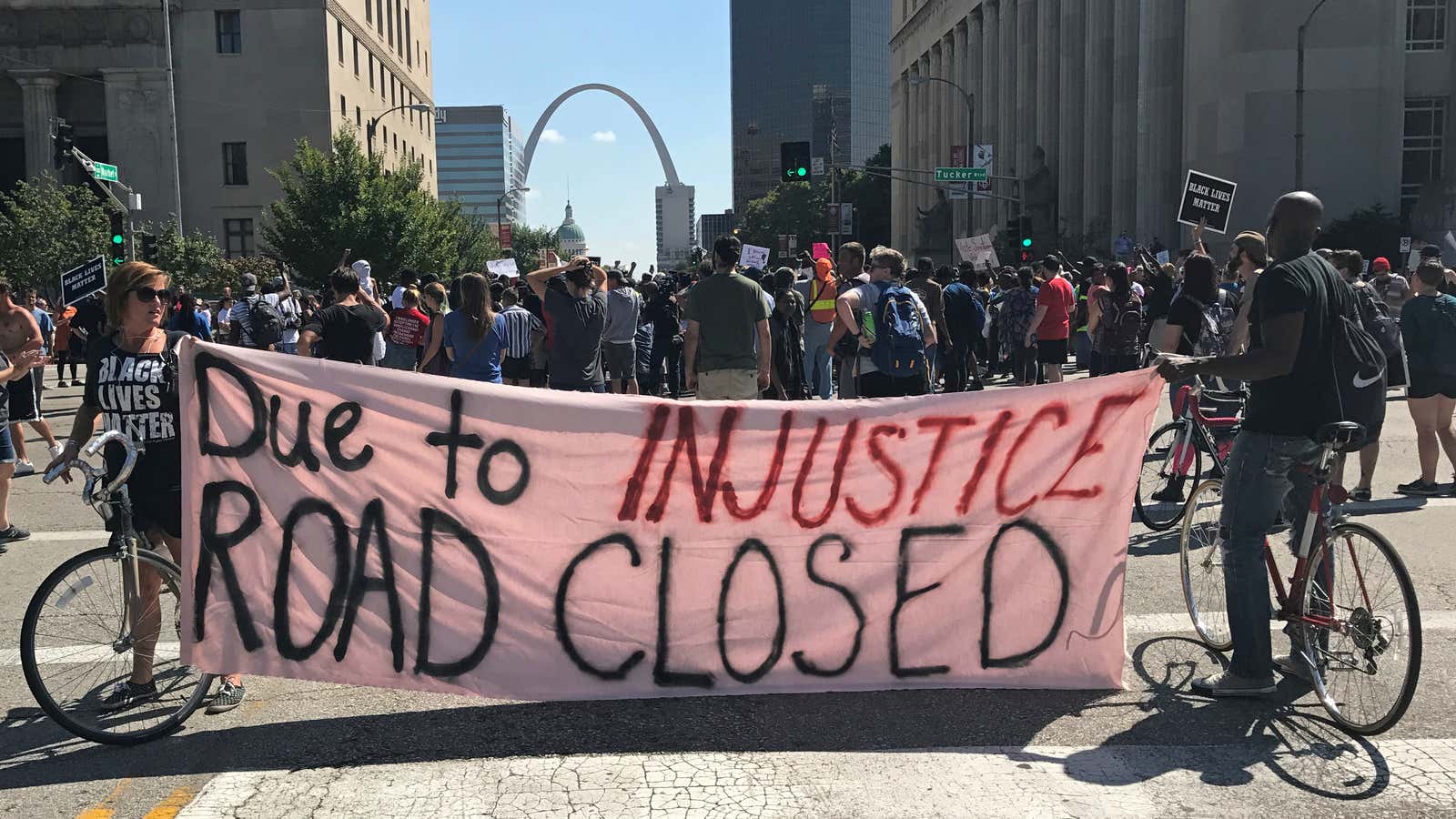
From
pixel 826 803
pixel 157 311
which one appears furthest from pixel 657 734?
pixel 157 311

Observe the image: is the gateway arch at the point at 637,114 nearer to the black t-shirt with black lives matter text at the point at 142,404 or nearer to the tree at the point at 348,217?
the tree at the point at 348,217

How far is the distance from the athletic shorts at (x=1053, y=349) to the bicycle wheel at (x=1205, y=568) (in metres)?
9.31

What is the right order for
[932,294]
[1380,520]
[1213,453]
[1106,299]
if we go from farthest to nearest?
[1106,299] < [932,294] < [1380,520] < [1213,453]

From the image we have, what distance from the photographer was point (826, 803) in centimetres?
429

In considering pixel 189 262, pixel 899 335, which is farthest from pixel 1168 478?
pixel 189 262

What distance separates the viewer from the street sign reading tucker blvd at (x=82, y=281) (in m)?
21.0

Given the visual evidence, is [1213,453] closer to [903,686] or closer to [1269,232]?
[1269,232]

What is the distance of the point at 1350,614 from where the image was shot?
195 inches

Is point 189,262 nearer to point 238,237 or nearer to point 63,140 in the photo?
point 238,237

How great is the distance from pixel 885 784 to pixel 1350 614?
2011mm

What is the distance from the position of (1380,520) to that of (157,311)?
8.12m

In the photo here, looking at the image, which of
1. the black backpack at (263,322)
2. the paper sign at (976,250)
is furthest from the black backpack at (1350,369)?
the paper sign at (976,250)

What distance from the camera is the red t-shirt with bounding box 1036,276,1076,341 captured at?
14961 millimetres

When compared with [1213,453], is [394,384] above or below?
above
